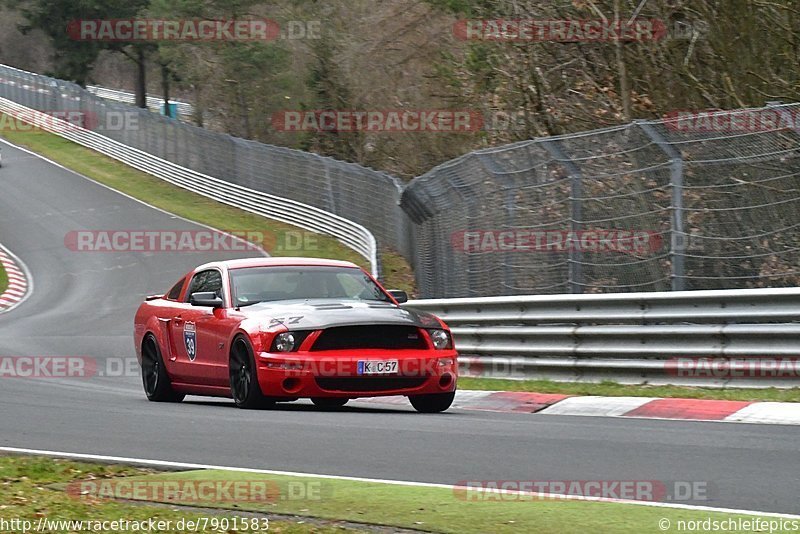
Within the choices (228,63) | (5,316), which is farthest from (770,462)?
(228,63)

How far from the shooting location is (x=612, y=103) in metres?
20.5

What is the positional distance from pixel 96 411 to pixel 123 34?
61.9 metres

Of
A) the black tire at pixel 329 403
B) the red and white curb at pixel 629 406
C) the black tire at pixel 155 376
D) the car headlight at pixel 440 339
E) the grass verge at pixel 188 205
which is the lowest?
the red and white curb at pixel 629 406

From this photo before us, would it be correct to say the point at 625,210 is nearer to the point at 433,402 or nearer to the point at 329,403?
the point at 433,402

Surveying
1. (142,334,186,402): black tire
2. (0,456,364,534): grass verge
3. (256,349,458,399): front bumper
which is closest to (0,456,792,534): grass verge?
(0,456,364,534): grass verge

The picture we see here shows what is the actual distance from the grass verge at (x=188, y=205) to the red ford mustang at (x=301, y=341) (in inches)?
574

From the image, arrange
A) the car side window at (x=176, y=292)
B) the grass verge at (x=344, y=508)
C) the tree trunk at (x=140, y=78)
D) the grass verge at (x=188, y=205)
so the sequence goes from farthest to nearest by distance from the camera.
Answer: the tree trunk at (x=140, y=78) < the grass verge at (x=188, y=205) < the car side window at (x=176, y=292) < the grass verge at (x=344, y=508)

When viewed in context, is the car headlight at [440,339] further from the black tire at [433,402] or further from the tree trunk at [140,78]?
the tree trunk at [140,78]

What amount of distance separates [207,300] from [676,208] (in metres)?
4.16

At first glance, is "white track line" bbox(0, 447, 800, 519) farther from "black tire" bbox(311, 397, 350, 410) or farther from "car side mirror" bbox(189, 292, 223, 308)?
"black tire" bbox(311, 397, 350, 410)

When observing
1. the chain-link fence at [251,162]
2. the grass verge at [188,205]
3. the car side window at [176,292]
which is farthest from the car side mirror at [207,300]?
the grass verge at [188,205]

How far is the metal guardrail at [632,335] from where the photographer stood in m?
11.4

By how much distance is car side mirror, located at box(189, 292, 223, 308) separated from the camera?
11757 millimetres

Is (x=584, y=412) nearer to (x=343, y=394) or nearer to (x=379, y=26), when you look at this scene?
(x=343, y=394)
